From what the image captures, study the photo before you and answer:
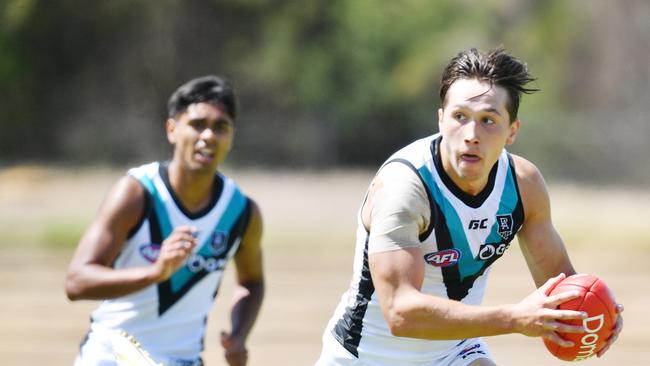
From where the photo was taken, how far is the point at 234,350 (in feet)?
22.1

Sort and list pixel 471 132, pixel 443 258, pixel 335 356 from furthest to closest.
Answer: pixel 335 356 → pixel 443 258 → pixel 471 132

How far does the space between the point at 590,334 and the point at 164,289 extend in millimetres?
2815

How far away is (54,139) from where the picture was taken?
34281 millimetres

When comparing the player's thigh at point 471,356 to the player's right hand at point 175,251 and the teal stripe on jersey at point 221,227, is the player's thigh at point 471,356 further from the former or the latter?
the teal stripe on jersey at point 221,227

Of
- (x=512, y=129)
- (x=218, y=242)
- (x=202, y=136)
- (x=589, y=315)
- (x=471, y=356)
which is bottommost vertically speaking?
(x=471, y=356)

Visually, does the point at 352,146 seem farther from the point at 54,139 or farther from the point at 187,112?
the point at 187,112

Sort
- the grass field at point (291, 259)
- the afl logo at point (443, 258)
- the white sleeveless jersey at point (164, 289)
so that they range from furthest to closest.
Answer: the grass field at point (291, 259) → the white sleeveless jersey at point (164, 289) → the afl logo at point (443, 258)

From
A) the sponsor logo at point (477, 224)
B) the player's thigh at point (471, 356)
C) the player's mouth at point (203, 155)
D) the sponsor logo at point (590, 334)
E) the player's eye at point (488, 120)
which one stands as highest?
the player's mouth at point (203, 155)

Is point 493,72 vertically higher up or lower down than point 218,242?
higher up

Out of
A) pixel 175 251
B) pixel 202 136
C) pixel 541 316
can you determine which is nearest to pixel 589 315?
pixel 541 316

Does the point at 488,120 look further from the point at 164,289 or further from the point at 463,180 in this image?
the point at 164,289

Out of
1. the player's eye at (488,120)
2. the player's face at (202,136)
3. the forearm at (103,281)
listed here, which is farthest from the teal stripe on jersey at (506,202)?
the player's face at (202,136)

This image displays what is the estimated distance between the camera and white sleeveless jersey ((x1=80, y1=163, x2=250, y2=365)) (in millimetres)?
6535

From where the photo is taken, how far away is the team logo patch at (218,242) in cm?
682
